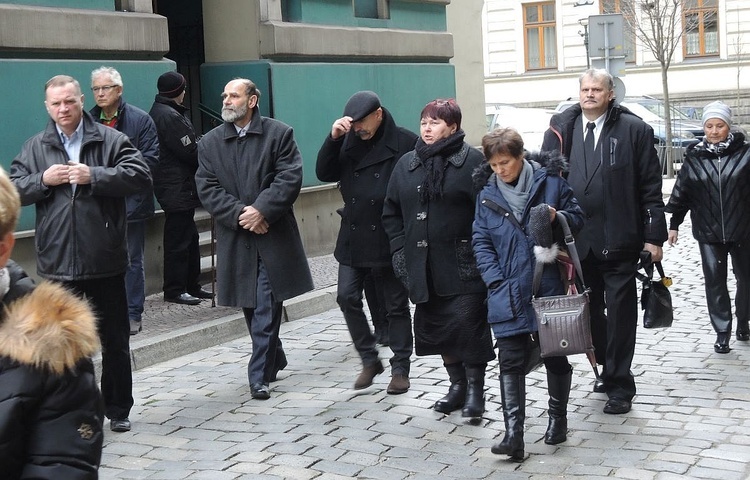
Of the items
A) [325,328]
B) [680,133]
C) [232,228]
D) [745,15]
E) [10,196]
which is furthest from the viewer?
[745,15]

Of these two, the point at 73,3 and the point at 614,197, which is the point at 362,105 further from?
the point at 73,3

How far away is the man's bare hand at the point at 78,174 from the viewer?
6.68 metres

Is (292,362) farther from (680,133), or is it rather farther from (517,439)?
(680,133)

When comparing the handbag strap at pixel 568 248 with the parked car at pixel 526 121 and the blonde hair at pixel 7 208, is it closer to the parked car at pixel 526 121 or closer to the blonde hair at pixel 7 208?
the blonde hair at pixel 7 208

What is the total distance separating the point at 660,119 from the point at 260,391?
2548 cm

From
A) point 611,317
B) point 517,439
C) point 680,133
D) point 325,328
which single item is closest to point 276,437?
point 517,439

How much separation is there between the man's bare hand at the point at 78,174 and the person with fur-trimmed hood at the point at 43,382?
3.99 m

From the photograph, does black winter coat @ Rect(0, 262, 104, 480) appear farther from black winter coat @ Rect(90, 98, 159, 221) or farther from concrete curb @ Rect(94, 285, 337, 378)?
black winter coat @ Rect(90, 98, 159, 221)

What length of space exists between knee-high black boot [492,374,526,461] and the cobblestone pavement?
0.24 ft

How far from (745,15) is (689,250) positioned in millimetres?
28333

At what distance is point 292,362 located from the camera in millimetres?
8758

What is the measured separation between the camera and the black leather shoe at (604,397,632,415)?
22.7 ft

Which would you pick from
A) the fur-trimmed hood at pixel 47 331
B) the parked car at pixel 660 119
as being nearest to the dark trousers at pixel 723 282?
the fur-trimmed hood at pixel 47 331

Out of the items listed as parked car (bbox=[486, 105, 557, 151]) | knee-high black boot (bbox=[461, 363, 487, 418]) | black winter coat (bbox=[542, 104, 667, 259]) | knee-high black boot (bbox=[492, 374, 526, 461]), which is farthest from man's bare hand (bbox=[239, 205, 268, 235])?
parked car (bbox=[486, 105, 557, 151])
